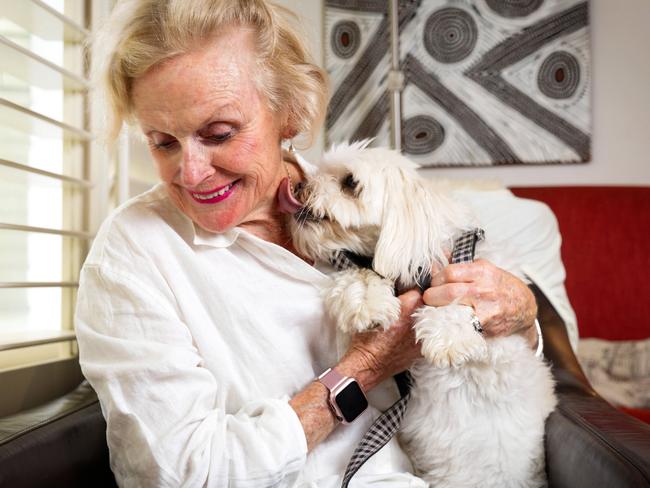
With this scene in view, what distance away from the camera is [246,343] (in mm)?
1188

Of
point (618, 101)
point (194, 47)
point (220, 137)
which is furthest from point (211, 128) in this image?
point (618, 101)

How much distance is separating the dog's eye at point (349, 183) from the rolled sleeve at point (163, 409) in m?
0.47

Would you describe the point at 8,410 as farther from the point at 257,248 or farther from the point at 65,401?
the point at 257,248

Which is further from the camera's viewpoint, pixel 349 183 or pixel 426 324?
Result: pixel 349 183

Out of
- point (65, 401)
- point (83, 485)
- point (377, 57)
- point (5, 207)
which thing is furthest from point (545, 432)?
point (377, 57)

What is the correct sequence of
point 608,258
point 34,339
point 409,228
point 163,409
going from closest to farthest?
point 163,409 → point 409,228 → point 34,339 → point 608,258

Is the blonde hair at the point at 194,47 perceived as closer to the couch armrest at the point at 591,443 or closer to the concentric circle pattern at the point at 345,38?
the couch armrest at the point at 591,443

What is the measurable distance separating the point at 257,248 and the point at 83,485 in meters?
0.56

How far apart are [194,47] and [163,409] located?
2.09 ft

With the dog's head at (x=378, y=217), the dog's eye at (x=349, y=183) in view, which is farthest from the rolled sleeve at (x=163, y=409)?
the dog's eye at (x=349, y=183)

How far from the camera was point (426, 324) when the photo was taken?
1176 mm

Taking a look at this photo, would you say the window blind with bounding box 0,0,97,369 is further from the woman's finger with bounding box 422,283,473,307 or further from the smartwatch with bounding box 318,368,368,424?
the woman's finger with bounding box 422,283,473,307

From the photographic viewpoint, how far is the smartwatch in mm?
1127

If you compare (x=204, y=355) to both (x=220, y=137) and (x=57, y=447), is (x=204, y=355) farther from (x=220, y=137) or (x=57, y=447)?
(x=220, y=137)
